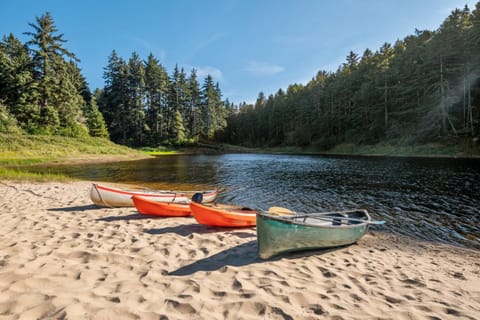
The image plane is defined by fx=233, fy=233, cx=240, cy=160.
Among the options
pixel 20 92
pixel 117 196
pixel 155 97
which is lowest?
pixel 117 196

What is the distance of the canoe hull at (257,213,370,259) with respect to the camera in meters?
4.96

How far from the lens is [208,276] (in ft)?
14.0

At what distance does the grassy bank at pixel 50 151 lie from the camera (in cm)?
2661

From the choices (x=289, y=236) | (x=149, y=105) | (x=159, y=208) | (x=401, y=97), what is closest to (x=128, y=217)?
(x=159, y=208)

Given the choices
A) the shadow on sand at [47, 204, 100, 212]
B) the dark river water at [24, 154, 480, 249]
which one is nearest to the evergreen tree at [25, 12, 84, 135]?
the dark river water at [24, 154, 480, 249]

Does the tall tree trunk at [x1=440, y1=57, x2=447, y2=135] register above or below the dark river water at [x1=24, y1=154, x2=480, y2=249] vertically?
above

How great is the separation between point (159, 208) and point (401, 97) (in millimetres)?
54948

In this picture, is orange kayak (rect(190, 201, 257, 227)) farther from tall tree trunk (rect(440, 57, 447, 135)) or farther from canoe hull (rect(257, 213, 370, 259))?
tall tree trunk (rect(440, 57, 447, 135))

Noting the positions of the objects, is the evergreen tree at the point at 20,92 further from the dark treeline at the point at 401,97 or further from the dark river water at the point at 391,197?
the dark treeline at the point at 401,97

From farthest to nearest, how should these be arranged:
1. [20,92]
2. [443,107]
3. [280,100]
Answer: [280,100]
[20,92]
[443,107]

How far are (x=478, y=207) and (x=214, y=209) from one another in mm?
11992

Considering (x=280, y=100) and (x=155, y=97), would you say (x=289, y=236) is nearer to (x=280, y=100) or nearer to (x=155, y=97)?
(x=155, y=97)

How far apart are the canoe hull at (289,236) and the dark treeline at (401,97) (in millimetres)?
37945

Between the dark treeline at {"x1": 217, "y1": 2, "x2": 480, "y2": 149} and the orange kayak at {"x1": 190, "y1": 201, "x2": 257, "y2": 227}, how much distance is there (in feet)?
126
